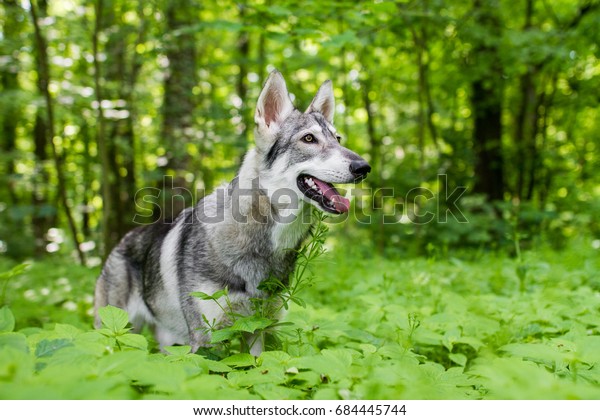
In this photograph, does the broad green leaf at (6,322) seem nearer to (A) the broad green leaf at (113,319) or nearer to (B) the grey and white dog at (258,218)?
(A) the broad green leaf at (113,319)

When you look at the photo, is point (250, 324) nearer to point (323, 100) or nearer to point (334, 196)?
point (334, 196)

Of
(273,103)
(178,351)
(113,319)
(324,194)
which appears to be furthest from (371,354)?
(273,103)

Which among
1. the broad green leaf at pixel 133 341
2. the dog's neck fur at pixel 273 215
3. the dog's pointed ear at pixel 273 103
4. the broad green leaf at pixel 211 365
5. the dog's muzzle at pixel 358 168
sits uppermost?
the dog's pointed ear at pixel 273 103

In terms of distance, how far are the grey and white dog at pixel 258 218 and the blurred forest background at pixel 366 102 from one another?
1609 millimetres

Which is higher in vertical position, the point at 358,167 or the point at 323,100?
the point at 323,100

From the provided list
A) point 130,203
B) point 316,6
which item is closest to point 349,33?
point 316,6

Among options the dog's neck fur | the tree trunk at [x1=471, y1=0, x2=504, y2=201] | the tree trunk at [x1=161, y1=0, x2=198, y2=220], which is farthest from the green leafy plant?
the tree trunk at [x1=471, y1=0, x2=504, y2=201]

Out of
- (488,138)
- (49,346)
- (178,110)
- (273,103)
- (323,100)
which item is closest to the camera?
(49,346)

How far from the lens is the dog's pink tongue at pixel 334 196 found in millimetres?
2896

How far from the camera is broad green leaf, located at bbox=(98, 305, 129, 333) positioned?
2.09m

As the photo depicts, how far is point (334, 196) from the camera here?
2.96m

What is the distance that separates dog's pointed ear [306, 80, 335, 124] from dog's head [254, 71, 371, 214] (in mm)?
244

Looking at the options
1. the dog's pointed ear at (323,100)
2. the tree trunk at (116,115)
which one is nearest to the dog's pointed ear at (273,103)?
the dog's pointed ear at (323,100)

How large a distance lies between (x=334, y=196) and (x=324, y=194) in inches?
2.9
